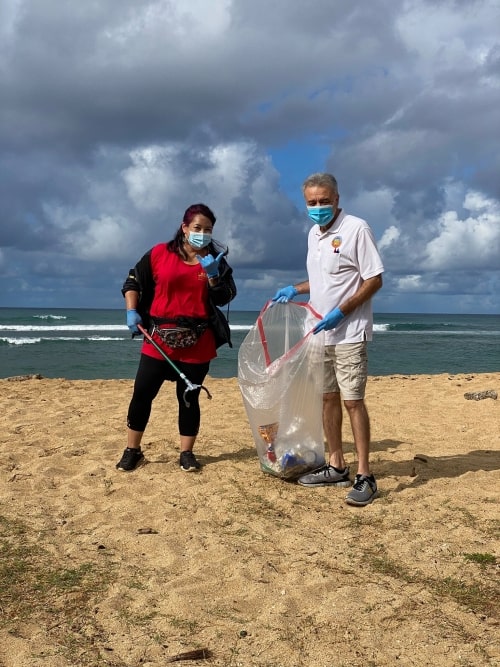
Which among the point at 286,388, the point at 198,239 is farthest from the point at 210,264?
the point at 286,388

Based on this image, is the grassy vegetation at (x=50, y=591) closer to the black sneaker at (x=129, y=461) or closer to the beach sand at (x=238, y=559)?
the beach sand at (x=238, y=559)

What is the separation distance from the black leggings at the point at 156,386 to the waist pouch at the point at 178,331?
0.49 feet

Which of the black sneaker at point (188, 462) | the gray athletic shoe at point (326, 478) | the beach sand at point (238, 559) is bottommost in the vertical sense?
the beach sand at point (238, 559)

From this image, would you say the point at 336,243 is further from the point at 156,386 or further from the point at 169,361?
the point at 156,386

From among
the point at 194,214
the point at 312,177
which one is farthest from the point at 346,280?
the point at 194,214

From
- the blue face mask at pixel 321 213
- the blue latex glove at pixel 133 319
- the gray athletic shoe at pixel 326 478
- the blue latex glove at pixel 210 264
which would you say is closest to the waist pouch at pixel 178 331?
the blue latex glove at pixel 133 319

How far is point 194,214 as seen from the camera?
382 cm

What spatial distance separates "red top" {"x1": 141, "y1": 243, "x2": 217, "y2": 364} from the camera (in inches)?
153

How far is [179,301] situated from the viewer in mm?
3939

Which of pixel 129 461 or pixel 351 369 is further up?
pixel 351 369

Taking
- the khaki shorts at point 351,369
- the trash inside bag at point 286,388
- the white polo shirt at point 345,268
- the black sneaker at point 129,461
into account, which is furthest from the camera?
the black sneaker at point 129,461

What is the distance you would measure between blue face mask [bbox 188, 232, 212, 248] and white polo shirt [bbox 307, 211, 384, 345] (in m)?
0.68

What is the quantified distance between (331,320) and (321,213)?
0.63m

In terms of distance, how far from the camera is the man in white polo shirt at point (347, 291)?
11.3 feet
